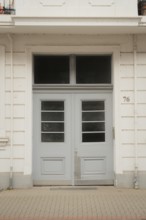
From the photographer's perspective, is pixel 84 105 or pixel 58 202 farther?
pixel 84 105

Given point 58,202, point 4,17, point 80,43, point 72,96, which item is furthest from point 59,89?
point 58,202

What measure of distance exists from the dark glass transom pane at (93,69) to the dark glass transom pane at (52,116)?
0.93 metres

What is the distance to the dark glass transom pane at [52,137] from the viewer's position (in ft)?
36.8

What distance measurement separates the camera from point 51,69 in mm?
11375

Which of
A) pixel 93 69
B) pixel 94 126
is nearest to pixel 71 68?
A: pixel 93 69

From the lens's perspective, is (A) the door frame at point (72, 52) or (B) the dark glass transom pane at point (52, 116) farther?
(B) the dark glass transom pane at point (52, 116)

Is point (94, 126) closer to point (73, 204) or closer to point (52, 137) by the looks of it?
point (52, 137)

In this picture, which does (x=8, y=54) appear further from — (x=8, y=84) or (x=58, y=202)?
(x=58, y=202)

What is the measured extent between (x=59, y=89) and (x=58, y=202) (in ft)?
10.0

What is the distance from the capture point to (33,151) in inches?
438

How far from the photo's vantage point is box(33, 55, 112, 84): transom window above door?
11328 mm

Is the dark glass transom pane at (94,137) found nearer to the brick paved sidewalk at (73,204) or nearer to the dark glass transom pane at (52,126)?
the dark glass transom pane at (52,126)

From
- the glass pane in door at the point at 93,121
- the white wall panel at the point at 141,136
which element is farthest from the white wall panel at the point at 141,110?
the glass pane in door at the point at 93,121

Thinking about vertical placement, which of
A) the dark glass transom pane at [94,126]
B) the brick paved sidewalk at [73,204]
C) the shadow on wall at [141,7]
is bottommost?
the brick paved sidewalk at [73,204]
